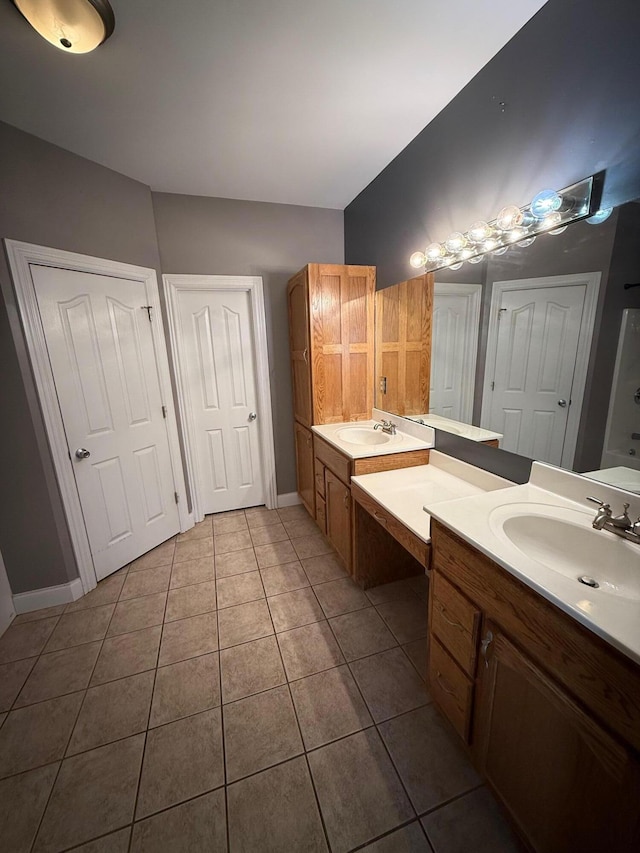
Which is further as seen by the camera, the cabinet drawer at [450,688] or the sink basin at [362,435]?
the sink basin at [362,435]

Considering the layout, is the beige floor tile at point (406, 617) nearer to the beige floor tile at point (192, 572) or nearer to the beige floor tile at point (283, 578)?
the beige floor tile at point (283, 578)

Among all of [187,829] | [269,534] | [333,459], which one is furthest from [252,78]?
[187,829]

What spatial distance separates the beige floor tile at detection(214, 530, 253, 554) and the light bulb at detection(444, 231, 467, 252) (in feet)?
7.56

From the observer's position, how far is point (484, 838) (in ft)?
3.25

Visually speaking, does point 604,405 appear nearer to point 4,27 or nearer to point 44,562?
point 4,27

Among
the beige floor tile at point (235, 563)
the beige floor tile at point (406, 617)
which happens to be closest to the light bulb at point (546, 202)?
the beige floor tile at point (406, 617)

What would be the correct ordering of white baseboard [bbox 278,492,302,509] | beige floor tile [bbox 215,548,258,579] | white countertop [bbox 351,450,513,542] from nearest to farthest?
1. white countertop [bbox 351,450,513,542]
2. beige floor tile [bbox 215,548,258,579]
3. white baseboard [bbox 278,492,302,509]

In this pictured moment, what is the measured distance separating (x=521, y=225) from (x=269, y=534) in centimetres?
245

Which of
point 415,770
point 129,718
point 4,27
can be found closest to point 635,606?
point 415,770

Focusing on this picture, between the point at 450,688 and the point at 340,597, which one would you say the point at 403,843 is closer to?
the point at 450,688

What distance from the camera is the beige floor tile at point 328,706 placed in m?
1.27

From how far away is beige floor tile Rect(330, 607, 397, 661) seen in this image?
63.5 inches

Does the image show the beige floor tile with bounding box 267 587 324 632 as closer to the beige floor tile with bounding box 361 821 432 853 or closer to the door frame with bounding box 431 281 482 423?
the beige floor tile with bounding box 361 821 432 853

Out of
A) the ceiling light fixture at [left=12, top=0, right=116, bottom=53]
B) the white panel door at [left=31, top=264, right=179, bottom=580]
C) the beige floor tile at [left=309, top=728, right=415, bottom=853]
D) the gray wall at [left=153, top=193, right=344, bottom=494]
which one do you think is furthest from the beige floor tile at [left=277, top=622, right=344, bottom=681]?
the ceiling light fixture at [left=12, top=0, right=116, bottom=53]
